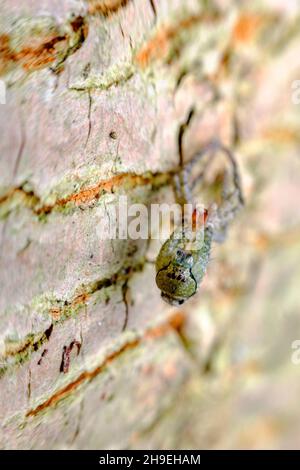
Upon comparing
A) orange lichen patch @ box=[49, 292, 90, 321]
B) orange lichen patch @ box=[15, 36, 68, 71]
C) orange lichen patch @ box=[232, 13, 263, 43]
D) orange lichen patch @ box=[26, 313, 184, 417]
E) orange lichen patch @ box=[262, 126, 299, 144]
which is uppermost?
orange lichen patch @ box=[232, 13, 263, 43]

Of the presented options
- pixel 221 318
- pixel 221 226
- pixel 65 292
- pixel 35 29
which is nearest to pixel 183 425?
pixel 221 318

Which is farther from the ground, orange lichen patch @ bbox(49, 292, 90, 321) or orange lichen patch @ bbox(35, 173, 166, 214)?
orange lichen patch @ bbox(35, 173, 166, 214)

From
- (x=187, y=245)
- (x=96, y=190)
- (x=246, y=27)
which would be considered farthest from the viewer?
(x=246, y=27)

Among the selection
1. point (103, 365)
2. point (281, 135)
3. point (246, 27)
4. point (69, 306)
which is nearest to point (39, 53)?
point (69, 306)

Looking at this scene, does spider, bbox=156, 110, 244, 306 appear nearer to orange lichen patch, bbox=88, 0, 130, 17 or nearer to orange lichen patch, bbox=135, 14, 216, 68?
orange lichen patch, bbox=135, 14, 216, 68

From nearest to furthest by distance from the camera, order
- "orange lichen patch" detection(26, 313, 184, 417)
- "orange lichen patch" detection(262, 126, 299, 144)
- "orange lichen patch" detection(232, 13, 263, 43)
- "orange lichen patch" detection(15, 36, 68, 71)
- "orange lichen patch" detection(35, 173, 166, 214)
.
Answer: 1. "orange lichen patch" detection(15, 36, 68, 71)
2. "orange lichen patch" detection(35, 173, 166, 214)
3. "orange lichen patch" detection(26, 313, 184, 417)
4. "orange lichen patch" detection(232, 13, 263, 43)
5. "orange lichen patch" detection(262, 126, 299, 144)

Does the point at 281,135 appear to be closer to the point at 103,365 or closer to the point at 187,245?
the point at 187,245

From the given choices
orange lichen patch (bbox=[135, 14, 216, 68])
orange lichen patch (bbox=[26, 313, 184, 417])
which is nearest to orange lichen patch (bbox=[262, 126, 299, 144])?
orange lichen patch (bbox=[135, 14, 216, 68])
